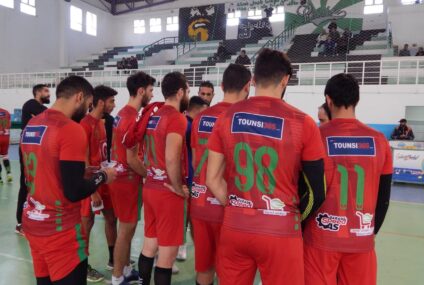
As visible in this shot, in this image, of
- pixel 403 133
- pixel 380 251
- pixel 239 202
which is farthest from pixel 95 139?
pixel 403 133

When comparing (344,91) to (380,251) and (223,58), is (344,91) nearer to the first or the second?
(380,251)

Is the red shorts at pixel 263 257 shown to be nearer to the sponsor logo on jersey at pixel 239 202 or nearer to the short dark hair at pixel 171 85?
the sponsor logo on jersey at pixel 239 202

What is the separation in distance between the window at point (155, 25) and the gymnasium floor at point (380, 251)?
21490 mm

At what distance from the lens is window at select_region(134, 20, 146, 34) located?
26672 mm

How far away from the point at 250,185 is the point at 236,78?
2.86ft

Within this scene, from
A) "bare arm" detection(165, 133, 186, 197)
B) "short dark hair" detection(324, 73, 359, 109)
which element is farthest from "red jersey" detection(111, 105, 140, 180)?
"short dark hair" detection(324, 73, 359, 109)

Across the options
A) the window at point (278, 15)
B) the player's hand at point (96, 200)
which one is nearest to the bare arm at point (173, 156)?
the player's hand at point (96, 200)

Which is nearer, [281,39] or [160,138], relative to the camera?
[160,138]

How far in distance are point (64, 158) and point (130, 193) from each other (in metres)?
1.30

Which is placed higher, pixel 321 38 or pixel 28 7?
pixel 28 7

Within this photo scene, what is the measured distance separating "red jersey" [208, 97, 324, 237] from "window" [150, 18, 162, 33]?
25.9 meters

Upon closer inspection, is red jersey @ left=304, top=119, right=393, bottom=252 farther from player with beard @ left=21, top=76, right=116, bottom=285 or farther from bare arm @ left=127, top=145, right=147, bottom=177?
bare arm @ left=127, top=145, right=147, bottom=177

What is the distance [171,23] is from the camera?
84.4ft

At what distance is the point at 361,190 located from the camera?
2016 millimetres
